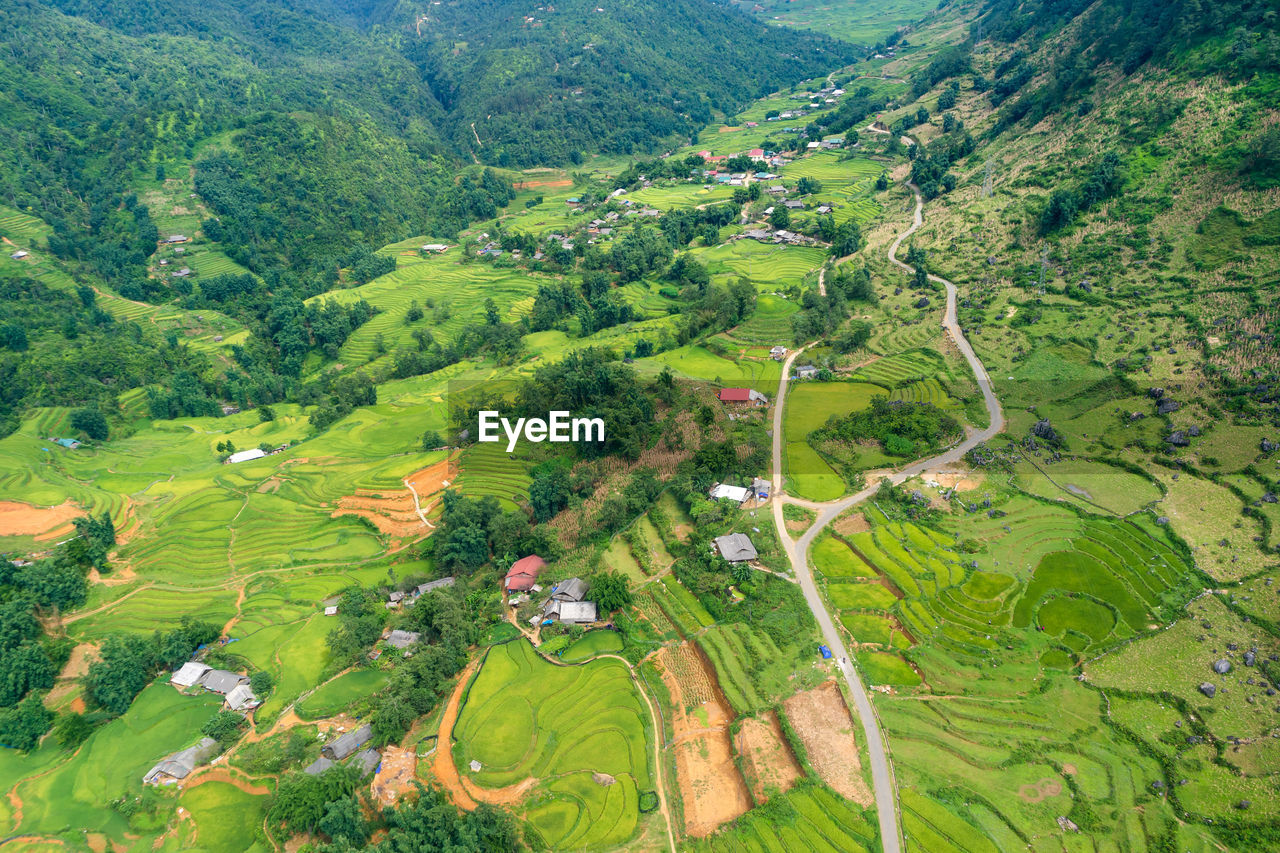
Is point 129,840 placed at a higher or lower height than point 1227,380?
lower

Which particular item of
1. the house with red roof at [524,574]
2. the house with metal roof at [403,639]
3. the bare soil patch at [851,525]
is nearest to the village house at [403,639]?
the house with metal roof at [403,639]

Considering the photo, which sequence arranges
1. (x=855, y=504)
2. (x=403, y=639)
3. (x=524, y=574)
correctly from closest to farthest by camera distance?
(x=403, y=639)
(x=524, y=574)
(x=855, y=504)

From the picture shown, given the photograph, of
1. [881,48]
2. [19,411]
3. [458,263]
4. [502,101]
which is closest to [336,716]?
[19,411]

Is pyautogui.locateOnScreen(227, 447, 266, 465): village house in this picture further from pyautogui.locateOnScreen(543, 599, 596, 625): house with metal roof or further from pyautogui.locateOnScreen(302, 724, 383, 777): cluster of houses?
pyautogui.locateOnScreen(543, 599, 596, 625): house with metal roof

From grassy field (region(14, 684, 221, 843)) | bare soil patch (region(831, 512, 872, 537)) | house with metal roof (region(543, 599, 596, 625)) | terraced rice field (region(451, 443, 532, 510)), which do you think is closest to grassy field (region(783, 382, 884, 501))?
bare soil patch (region(831, 512, 872, 537))

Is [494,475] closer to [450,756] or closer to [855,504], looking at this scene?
[450,756]

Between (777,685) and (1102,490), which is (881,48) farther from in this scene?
(777,685)

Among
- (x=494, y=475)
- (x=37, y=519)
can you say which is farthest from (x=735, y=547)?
(x=37, y=519)
